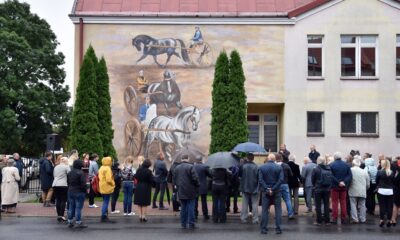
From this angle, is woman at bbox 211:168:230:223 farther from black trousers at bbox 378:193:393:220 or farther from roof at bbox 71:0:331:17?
roof at bbox 71:0:331:17

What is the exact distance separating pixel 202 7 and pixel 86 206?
13.0 meters

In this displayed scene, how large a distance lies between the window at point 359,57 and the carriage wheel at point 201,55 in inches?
244

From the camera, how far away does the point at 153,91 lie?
98.3ft

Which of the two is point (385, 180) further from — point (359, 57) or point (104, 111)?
point (359, 57)

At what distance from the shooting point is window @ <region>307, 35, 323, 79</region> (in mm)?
30047

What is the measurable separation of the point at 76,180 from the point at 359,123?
16.9m

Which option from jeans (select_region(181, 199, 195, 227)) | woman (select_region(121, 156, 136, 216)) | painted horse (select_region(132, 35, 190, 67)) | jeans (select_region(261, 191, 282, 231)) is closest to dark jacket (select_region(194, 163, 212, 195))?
jeans (select_region(181, 199, 195, 227))

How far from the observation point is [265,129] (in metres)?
31.9

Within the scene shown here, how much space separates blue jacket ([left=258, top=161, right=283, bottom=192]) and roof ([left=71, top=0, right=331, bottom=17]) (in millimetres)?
15090

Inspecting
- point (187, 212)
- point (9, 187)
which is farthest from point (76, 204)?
point (9, 187)

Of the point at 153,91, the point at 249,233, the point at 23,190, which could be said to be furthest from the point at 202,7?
the point at 249,233

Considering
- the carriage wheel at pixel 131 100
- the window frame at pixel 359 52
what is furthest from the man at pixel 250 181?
the window frame at pixel 359 52

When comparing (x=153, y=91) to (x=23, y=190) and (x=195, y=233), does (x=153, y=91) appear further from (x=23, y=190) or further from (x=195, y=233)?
(x=195, y=233)

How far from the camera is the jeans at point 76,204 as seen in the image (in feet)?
55.0
